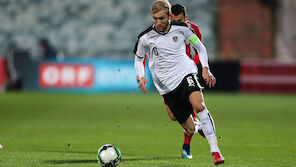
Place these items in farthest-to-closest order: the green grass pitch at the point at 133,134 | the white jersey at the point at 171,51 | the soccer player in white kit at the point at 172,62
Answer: the green grass pitch at the point at 133,134 < the white jersey at the point at 171,51 < the soccer player in white kit at the point at 172,62

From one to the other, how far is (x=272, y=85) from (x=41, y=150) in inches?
653

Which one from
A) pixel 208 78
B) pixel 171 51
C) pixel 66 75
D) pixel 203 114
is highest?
pixel 171 51

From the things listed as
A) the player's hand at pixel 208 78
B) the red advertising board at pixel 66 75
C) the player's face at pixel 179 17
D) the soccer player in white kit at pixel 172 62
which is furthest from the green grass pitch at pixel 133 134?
the red advertising board at pixel 66 75

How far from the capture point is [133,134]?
33.9 ft

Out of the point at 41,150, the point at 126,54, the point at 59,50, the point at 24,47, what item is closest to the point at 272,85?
the point at 126,54

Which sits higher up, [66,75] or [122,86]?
[66,75]

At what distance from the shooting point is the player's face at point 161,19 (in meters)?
6.70

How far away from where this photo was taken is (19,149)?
26.0 feet

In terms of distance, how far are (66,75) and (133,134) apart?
12594 mm

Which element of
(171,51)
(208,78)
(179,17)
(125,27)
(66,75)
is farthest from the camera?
(125,27)

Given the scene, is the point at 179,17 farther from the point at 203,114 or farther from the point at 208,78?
the point at 203,114

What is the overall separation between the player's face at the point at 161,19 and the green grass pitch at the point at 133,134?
154 centimetres

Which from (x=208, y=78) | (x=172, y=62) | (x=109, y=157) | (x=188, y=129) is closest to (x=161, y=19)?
(x=172, y=62)

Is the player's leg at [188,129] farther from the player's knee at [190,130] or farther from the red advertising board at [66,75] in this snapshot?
the red advertising board at [66,75]
